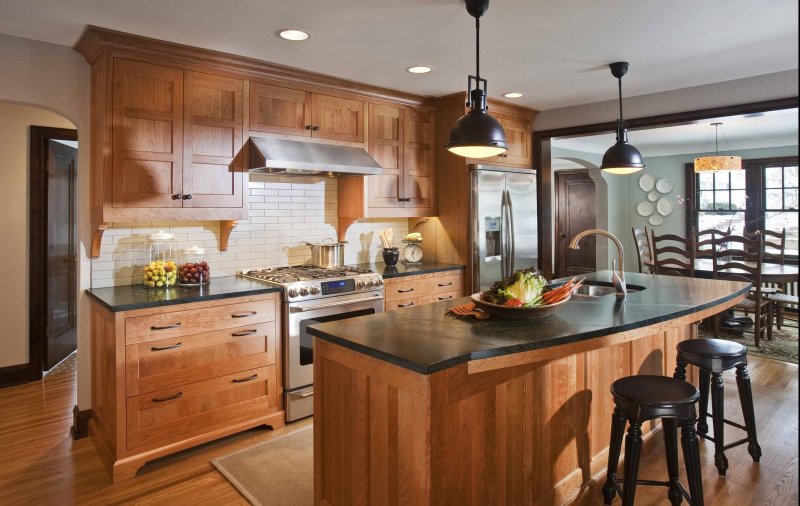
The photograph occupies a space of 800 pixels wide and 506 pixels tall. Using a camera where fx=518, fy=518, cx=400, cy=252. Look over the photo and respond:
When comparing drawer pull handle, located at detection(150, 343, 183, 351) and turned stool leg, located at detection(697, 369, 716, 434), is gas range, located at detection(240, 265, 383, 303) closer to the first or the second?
drawer pull handle, located at detection(150, 343, 183, 351)

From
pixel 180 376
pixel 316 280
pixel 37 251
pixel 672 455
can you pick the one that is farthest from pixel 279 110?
pixel 672 455

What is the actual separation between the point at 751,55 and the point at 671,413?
264 cm

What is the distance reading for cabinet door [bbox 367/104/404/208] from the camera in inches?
170

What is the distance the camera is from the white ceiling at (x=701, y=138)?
656 cm

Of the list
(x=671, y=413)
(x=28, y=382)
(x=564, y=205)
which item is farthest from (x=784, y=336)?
(x=28, y=382)

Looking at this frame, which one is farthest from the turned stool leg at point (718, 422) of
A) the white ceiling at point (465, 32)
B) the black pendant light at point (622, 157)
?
the white ceiling at point (465, 32)

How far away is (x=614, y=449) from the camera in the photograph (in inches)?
90.0

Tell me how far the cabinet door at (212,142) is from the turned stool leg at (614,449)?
263 centimetres

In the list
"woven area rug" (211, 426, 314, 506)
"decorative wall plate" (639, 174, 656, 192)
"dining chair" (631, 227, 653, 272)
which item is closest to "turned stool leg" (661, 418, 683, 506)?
"woven area rug" (211, 426, 314, 506)

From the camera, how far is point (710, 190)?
8.46 meters

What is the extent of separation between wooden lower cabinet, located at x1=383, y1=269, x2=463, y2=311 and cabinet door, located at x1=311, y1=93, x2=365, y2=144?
1200mm

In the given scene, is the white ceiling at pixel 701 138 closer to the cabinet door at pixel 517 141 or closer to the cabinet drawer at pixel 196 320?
the cabinet door at pixel 517 141

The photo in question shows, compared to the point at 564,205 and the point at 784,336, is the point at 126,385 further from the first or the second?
the point at 564,205

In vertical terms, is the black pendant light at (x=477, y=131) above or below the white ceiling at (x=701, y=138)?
below
